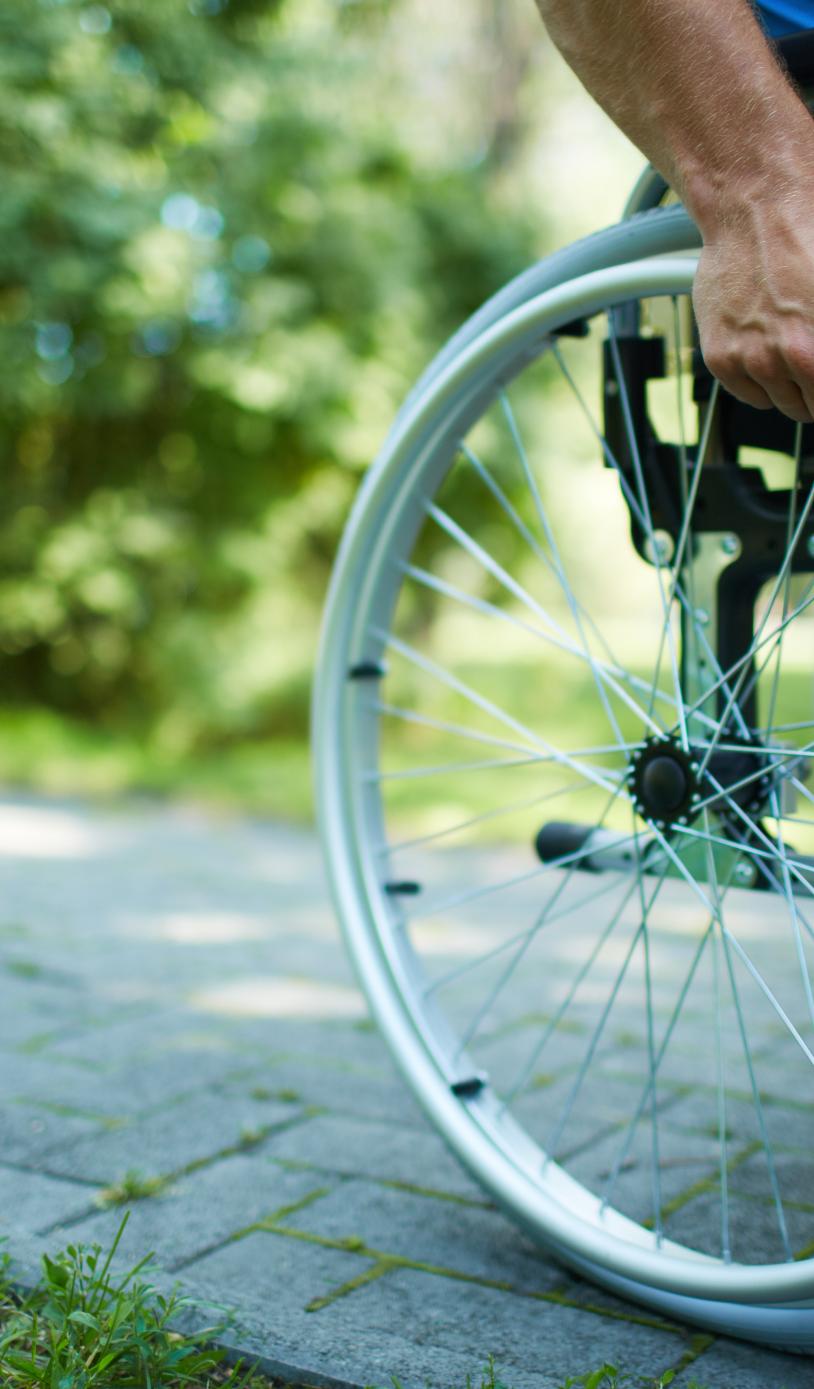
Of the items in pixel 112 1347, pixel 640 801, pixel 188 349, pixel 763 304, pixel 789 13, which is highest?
pixel 188 349

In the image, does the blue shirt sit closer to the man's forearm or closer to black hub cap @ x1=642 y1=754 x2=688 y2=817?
the man's forearm

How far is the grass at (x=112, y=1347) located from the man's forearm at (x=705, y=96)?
869 mm

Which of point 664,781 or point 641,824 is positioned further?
point 641,824

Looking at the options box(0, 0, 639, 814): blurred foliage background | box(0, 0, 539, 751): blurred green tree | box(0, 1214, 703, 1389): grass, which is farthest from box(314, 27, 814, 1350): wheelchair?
box(0, 0, 539, 751): blurred green tree

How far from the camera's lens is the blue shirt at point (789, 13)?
1166mm

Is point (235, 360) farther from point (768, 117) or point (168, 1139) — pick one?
point (768, 117)

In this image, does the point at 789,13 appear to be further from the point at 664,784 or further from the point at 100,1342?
the point at 100,1342

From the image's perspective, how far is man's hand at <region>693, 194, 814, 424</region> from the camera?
0.98m

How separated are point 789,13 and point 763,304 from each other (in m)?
0.34

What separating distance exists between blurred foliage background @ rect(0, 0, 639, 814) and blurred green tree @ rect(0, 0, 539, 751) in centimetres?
1

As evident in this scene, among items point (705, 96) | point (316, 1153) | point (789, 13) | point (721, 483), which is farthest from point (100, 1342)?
point (789, 13)

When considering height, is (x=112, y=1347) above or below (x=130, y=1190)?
below

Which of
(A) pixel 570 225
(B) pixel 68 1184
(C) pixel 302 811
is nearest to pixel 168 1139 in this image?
(B) pixel 68 1184

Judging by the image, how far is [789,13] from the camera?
117 cm
